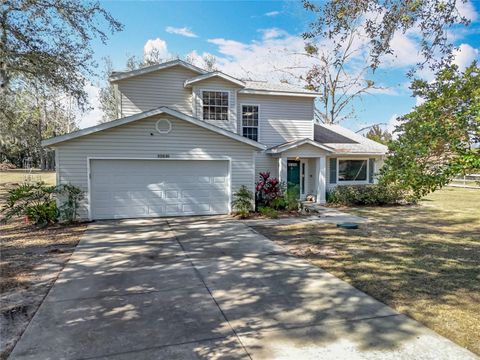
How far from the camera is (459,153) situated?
4.23 metres

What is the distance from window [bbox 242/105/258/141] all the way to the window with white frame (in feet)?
15.9

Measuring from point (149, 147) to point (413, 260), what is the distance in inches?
355

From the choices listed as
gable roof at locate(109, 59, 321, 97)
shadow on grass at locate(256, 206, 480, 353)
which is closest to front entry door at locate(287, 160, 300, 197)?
gable roof at locate(109, 59, 321, 97)

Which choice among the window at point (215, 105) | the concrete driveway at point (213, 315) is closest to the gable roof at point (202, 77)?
the window at point (215, 105)

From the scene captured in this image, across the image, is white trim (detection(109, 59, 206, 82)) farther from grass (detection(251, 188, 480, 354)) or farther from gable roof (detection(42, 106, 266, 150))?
grass (detection(251, 188, 480, 354))

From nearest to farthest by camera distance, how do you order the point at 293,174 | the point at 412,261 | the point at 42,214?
the point at 412,261
the point at 42,214
the point at 293,174

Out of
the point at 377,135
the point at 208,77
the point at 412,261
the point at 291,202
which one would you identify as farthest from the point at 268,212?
the point at 377,135

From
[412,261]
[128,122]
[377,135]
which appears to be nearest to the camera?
[412,261]

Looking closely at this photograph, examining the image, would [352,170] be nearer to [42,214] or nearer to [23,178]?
[42,214]

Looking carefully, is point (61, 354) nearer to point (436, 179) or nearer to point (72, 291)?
point (72, 291)

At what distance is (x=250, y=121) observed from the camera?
16.0 metres

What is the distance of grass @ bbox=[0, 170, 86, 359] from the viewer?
413 cm

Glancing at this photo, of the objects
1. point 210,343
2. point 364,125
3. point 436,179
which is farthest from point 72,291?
point 364,125

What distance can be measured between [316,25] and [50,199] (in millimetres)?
10045
